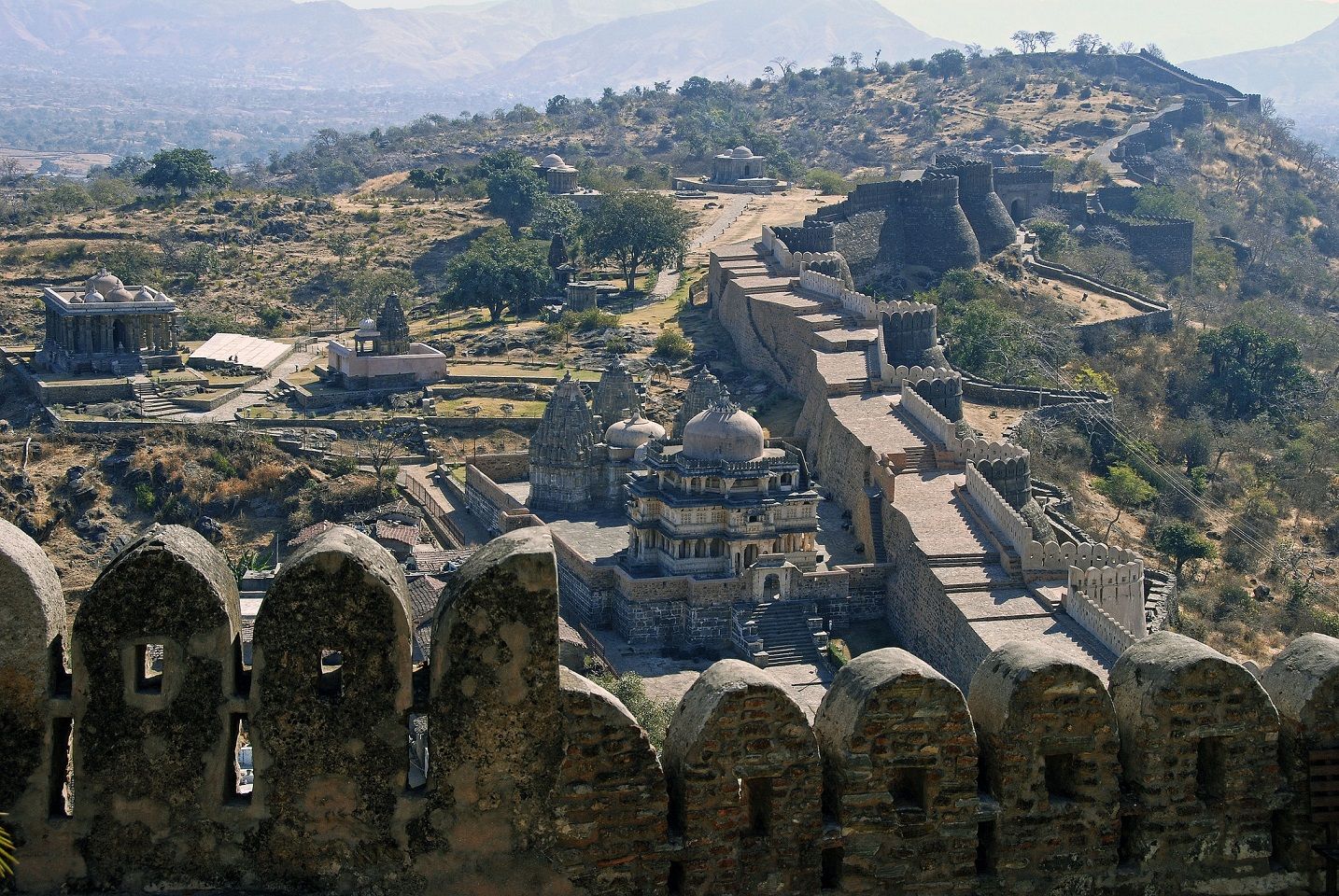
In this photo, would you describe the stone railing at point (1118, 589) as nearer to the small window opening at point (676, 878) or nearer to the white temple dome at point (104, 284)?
the small window opening at point (676, 878)

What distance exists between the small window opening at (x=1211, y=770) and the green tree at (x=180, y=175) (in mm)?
72363

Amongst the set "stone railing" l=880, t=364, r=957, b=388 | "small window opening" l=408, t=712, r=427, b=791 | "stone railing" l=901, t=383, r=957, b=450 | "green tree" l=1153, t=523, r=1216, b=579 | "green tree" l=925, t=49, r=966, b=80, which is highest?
"green tree" l=925, t=49, r=966, b=80

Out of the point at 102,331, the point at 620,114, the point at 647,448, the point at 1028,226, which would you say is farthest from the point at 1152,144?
the point at 647,448

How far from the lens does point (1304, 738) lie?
8.71 meters

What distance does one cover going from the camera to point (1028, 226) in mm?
69125

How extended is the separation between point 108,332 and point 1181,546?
96.1 ft

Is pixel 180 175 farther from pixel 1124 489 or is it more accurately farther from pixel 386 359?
pixel 1124 489

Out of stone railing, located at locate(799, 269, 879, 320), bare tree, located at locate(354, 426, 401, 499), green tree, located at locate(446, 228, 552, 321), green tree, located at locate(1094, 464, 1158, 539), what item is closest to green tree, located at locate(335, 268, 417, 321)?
green tree, located at locate(446, 228, 552, 321)

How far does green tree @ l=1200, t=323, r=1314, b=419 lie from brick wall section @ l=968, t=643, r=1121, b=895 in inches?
1876

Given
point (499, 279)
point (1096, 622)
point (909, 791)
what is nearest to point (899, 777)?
point (909, 791)

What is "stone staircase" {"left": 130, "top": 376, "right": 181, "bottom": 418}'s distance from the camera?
156 ft

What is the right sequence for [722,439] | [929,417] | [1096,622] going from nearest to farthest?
[1096,622], [722,439], [929,417]

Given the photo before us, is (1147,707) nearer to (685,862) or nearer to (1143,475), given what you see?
(685,862)

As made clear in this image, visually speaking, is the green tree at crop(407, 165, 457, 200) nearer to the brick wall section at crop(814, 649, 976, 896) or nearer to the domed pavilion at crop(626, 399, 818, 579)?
the domed pavilion at crop(626, 399, 818, 579)
